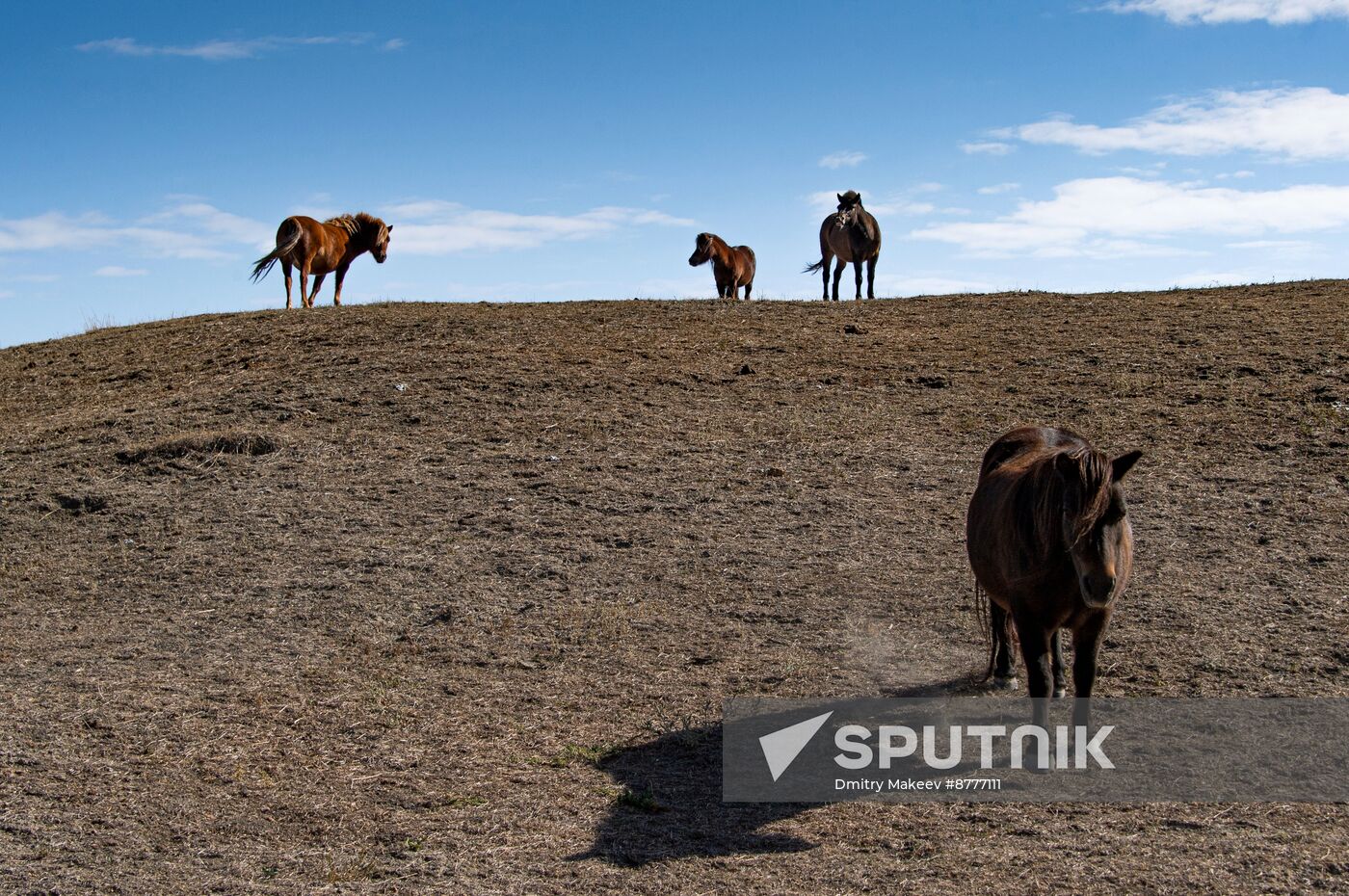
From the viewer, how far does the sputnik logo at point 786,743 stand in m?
5.36

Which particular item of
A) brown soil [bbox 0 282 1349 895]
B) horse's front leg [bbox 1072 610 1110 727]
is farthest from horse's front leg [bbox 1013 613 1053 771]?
brown soil [bbox 0 282 1349 895]

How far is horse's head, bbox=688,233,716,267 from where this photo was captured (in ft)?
77.5

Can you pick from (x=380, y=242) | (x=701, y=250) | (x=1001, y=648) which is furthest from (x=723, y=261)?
(x=1001, y=648)

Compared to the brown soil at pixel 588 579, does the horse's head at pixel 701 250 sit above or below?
above

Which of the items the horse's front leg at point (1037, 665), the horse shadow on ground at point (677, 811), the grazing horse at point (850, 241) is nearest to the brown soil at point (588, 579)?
the horse shadow on ground at point (677, 811)

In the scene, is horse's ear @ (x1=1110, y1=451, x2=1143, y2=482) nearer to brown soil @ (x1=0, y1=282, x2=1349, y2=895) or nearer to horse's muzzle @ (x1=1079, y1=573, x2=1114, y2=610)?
horse's muzzle @ (x1=1079, y1=573, x2=1114, y2=610)

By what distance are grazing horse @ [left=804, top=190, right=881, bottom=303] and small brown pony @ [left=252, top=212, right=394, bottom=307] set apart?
8475 millimetres

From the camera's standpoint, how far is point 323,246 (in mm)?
18766

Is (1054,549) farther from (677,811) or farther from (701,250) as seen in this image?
(701,250)

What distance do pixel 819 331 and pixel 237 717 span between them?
11.0 m

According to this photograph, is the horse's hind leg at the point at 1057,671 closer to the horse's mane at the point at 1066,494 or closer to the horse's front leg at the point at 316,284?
the horse's mane at the point at 1066,494

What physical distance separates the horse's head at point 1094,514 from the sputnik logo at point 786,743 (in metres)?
1.64

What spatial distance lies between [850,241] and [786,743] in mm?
16448

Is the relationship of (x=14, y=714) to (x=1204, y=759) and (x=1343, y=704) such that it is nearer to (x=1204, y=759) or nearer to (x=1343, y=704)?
(x=1204, y=759)
